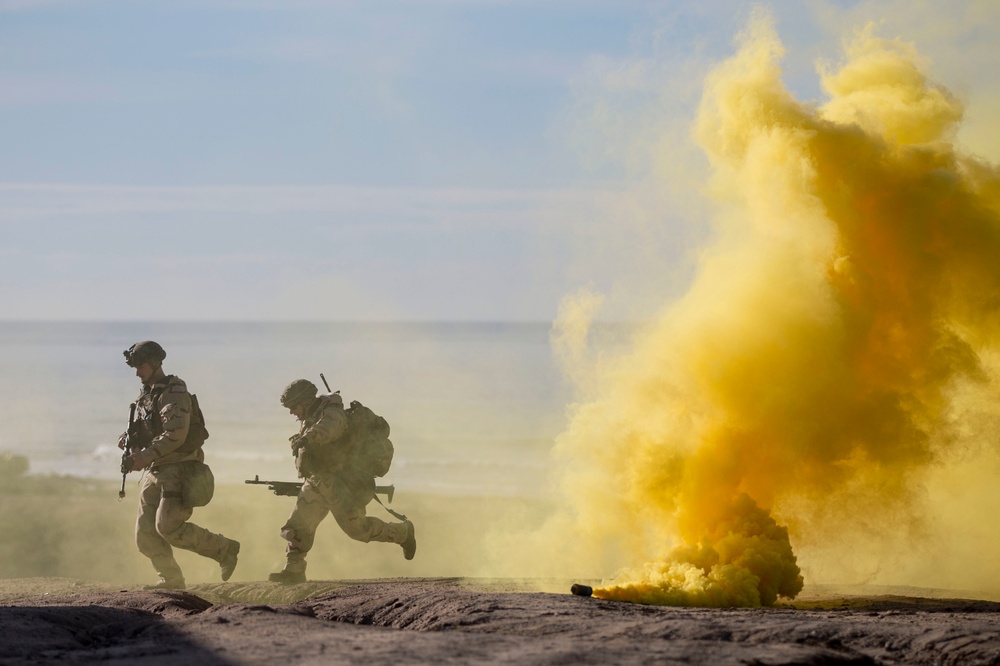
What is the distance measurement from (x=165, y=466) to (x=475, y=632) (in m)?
5.26

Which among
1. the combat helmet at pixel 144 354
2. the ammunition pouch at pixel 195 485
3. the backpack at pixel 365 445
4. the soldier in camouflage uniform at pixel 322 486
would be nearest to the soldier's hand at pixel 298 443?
the soldier in camouflage uniform at pixel 322 486

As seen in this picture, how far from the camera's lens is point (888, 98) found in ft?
42.7

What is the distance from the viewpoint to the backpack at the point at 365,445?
12141mm

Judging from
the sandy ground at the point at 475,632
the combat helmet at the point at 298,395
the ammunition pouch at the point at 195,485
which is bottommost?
the sandy ground at the point at 475,632

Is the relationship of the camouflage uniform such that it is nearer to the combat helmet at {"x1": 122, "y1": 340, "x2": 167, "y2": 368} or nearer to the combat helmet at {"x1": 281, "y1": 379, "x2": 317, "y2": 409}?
the combat helmet at {"x1": 122, "y1": 340, "x2": 167, "y2": 368}

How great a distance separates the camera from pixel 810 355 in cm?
1157

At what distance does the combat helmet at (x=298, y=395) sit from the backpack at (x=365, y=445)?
0.44m

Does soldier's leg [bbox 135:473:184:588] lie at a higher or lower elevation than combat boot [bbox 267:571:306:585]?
higher

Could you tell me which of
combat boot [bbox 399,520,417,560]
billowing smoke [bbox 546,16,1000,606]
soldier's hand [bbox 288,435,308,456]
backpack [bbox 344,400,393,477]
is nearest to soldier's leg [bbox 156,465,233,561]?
soldier's hand [bbox 288,435,308,456]

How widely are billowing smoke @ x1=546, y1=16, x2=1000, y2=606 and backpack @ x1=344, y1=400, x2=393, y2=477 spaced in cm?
190

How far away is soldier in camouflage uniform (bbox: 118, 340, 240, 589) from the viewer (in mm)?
11742

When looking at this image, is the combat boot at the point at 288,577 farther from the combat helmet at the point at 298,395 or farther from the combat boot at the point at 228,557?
the combat helmet at the point at 298,395

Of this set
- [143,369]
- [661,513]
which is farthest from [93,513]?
[661,513]

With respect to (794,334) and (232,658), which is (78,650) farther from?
(794,334)
